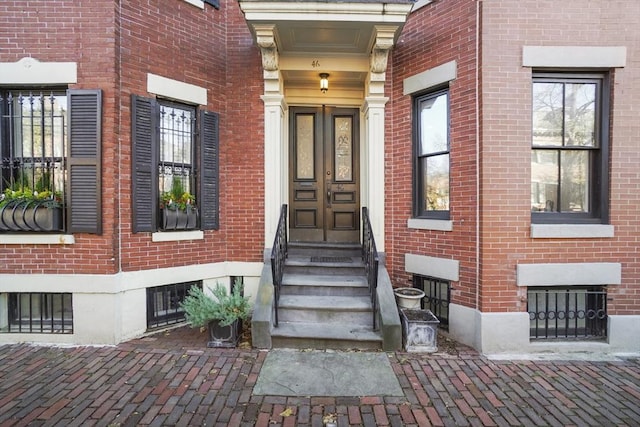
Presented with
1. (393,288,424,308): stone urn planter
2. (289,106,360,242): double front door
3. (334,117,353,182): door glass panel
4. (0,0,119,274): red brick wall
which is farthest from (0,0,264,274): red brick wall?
(393,288,424,308): stone urn planter

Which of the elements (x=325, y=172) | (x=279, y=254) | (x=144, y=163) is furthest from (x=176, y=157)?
(x=325, y=172)

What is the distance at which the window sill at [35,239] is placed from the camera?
4.67m

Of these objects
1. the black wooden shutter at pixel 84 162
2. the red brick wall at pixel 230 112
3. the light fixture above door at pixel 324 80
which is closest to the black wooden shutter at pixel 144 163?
the black wooden shutter at pixel 84 162

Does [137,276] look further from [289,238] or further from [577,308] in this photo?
[577,308]

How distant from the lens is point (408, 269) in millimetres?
5512

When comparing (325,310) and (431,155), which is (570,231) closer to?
(431,155)

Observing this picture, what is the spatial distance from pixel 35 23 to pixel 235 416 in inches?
225

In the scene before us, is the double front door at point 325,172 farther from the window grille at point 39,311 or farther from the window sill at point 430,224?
the window grille at point 39,311

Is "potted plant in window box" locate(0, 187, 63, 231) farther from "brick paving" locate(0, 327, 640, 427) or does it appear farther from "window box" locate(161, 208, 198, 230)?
"brick paving" locate(0, 327, 640, 427)

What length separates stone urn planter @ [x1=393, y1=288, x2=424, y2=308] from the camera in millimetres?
4930

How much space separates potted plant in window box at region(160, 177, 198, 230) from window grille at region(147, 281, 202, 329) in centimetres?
96

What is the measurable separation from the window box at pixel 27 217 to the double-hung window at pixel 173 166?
105cm

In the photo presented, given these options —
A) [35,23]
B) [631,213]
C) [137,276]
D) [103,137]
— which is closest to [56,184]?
[103,137]

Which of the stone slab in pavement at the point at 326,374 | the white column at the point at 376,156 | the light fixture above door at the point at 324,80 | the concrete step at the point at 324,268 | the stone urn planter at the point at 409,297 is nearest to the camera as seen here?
the stone slab in pavement at the point at 326,374
